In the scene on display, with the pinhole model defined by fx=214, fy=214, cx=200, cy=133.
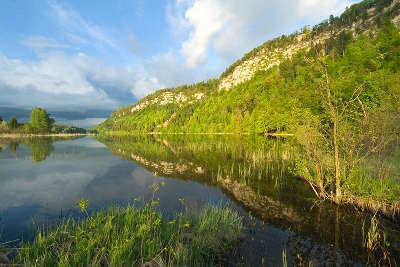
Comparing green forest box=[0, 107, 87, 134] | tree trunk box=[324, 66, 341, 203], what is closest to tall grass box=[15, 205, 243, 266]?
tree trunk box=[324, 66, 341, 203]

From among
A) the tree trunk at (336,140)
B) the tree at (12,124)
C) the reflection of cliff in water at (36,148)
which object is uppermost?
the tree at (12,124)

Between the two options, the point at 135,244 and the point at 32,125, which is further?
the point at 32,125

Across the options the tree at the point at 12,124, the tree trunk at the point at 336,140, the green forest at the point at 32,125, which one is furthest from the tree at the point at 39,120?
the tree trunk at the point at 336,140

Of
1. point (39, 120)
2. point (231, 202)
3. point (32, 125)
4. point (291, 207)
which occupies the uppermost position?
point (39, 120)

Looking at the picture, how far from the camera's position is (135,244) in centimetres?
831

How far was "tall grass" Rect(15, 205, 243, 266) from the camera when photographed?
706 cm

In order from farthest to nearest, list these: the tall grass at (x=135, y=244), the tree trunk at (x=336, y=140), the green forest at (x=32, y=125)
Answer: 1. the green forest at (x=32, y=125)
2. the tree trunk at (x=336, y=140)
3. the tall grass at (x=135, y=244)

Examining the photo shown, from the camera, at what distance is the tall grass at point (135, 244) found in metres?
7.06

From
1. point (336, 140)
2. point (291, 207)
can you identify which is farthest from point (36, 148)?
point (336, 140)

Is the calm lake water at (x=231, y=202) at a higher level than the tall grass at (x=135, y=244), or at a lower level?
lower

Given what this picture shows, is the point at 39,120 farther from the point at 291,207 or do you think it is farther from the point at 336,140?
the point at 336,140

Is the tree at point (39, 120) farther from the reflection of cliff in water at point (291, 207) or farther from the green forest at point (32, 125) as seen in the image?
the reflection of cliff in water at point (291, 207)

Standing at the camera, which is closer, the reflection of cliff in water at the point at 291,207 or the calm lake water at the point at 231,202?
the calm lake water at the point at 231,202

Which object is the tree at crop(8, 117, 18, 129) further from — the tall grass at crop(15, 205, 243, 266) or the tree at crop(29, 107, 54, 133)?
the tall grass at crop(15, 205, 243, 266)
